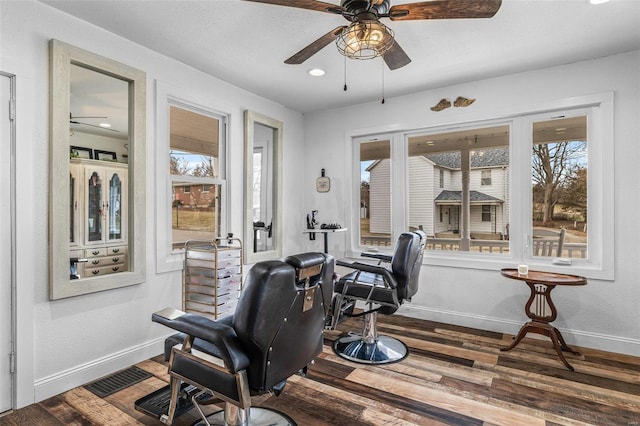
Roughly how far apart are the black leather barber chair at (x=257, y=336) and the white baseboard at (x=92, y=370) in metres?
1.21

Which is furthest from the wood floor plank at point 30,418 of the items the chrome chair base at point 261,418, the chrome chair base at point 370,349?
the chrome chair base at point 370,349

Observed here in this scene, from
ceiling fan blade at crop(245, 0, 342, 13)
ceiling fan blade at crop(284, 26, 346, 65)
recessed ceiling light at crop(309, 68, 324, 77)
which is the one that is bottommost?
ceiling fan blade at crop(284, 26, 346, 65)

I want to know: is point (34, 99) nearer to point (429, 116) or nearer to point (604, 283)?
point (429, 116)

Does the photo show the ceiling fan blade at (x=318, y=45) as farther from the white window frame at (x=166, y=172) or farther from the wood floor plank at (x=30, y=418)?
the wood floor plank at (x=30, y=418)

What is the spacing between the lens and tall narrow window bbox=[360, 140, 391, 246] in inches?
171

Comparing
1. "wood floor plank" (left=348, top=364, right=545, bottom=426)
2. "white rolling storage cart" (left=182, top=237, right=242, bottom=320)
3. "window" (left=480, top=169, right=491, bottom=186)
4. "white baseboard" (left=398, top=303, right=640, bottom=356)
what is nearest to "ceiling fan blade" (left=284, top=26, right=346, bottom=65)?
"white rolling storage cart" (left=182, top=237, right=242, bottom=320)

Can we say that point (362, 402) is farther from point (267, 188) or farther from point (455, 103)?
point (455, 103)

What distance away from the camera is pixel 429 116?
12.9 feet

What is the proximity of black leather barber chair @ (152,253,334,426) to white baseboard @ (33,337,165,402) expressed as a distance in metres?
1.21

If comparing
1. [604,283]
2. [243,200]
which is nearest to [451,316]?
[604,283]

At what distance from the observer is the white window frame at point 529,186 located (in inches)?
121

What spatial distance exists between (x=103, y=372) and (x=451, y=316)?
3238 millimetres

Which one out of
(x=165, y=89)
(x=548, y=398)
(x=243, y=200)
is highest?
(x=165, y=89)

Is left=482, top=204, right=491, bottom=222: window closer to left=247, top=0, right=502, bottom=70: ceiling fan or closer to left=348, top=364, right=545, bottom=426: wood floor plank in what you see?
left=348, top=364, right=545, bottom=426: wood floor plank
